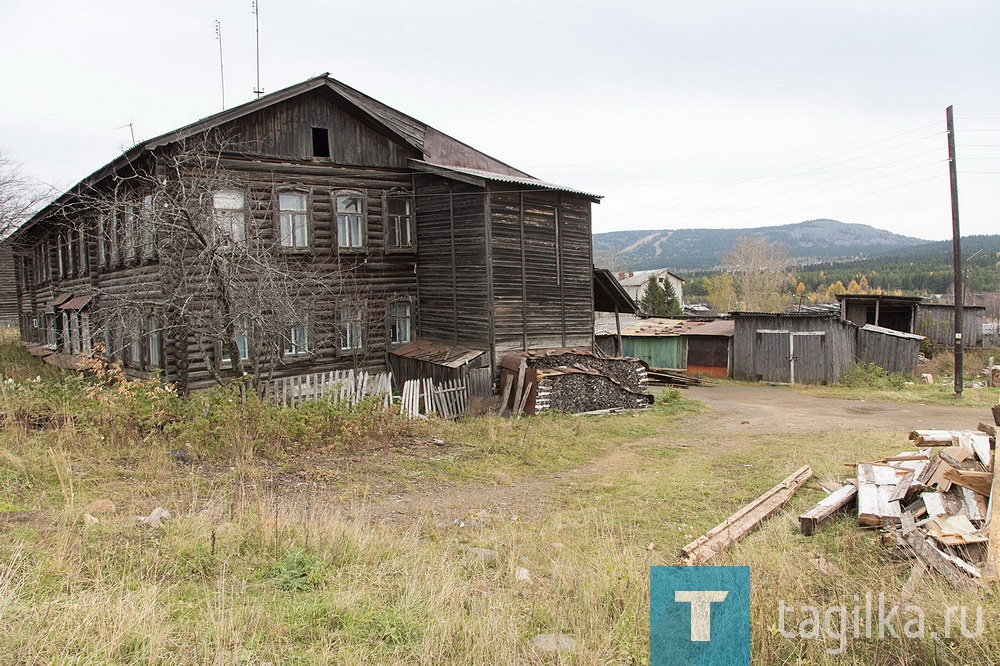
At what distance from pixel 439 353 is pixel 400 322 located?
2224mm

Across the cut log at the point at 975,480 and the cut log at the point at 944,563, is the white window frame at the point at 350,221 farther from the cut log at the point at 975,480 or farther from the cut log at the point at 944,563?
the cut log at the point at 944,563

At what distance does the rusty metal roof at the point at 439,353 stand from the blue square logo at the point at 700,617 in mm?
12239

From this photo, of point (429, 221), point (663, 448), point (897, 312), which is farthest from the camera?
point (897, 312)

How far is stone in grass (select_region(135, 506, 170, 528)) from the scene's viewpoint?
19.5ft

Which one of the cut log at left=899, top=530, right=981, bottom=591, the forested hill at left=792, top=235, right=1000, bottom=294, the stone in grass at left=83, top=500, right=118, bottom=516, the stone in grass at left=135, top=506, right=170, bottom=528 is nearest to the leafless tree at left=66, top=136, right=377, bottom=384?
the stone in grass at left=83, top=500, right=118, bottom=516

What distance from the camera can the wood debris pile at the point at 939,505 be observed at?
5.19 metres

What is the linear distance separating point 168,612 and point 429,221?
1614 cm

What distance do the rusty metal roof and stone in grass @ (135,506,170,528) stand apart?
35.8ft

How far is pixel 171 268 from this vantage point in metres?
12.3

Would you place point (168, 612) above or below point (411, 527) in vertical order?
above

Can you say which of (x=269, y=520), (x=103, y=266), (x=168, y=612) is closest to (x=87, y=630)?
(x=168, y=612)

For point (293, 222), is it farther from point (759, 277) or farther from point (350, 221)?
point (759, 277)

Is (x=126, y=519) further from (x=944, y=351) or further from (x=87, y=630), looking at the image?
(x=944, y=351)

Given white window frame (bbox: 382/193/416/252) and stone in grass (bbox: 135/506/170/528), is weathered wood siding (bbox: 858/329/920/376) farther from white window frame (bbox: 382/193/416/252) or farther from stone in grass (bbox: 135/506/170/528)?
stone in grass (bbox: 135/506/170/528)
